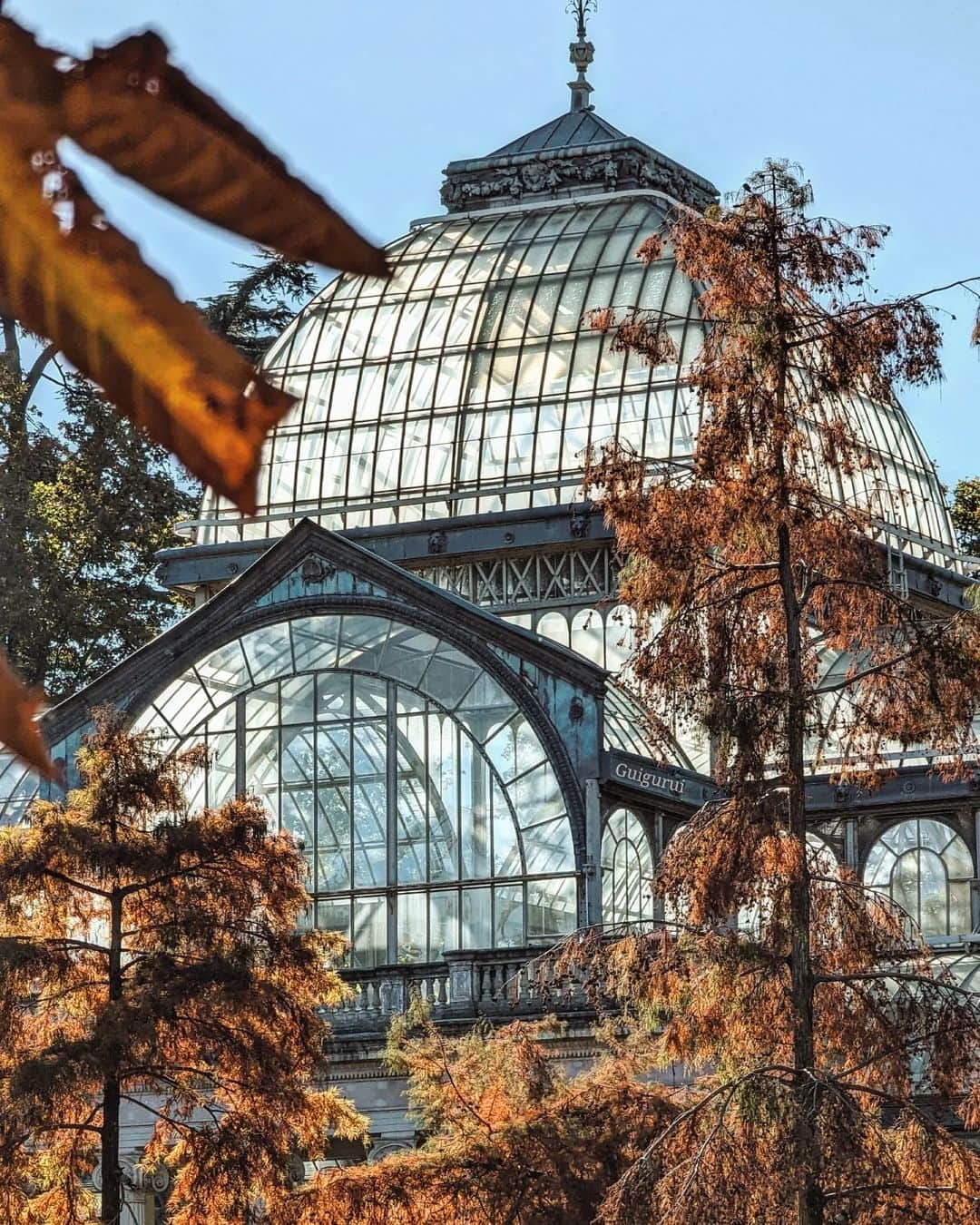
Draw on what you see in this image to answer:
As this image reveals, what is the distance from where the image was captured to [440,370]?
38312mm

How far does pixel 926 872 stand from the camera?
1228 inches

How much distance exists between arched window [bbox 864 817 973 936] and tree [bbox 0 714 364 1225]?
1198 cm

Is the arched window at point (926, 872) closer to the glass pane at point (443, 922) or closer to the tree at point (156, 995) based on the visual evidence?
the glass pane at point (443, 922)

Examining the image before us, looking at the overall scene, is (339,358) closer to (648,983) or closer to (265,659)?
(265,659)

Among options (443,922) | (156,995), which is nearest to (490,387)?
(443,922)

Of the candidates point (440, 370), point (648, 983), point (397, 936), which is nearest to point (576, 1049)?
point (397, 936)

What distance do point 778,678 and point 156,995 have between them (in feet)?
20.4

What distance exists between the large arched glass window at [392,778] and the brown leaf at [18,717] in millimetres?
27436

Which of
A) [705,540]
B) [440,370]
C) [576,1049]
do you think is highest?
[440,370]

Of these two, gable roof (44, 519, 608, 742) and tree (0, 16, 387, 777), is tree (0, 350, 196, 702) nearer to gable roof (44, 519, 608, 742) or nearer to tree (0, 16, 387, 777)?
gable roof (44, 519, 608, 742)

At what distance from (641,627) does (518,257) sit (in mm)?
25379

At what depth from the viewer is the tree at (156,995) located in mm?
18656

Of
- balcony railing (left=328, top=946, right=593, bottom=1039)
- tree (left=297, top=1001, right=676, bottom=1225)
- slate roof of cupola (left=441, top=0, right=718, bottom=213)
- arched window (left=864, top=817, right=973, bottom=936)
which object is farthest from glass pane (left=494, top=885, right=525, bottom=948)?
slate roof of cupola (left=441, top=0, right=718, bottom=213)

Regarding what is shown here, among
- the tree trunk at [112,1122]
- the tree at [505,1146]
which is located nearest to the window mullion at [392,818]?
the tree trunk at [112,1122]
